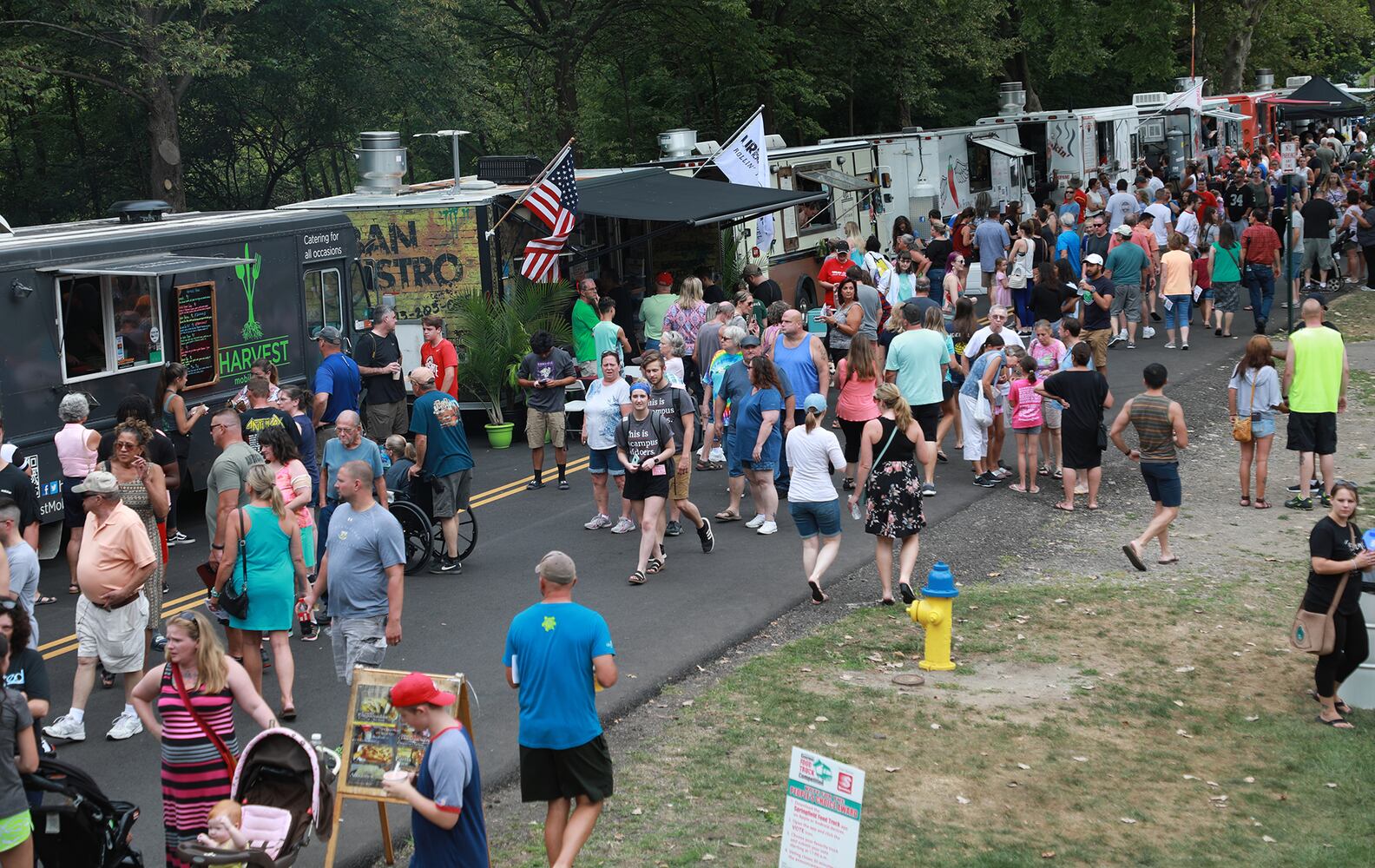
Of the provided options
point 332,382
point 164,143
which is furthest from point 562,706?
point 164,143

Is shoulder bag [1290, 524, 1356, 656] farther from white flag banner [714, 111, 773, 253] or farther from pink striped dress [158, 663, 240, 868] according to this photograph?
white flag banner [714, 111, 773, 253]

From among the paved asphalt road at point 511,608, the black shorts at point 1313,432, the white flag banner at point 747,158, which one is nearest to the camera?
the paved asphalt road at point 511,608

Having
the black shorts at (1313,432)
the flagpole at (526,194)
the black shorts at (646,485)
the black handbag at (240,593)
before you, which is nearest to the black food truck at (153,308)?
the flagpole at (526,194)

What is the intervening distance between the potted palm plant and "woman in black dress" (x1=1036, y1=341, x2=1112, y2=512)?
655 cm

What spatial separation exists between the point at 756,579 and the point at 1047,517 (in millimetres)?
3668

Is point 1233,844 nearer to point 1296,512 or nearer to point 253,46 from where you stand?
point 1296,512

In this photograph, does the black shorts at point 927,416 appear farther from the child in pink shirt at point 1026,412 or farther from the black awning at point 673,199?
the black awning at point 673,199

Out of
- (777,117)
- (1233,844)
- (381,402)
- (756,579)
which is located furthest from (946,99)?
(1233,844)

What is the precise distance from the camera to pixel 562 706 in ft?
22.1

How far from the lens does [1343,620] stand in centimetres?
915

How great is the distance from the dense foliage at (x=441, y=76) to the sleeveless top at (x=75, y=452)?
10.8 m

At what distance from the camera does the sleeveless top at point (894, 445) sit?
11125 mm

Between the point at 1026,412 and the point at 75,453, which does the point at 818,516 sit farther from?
the point at 75,453

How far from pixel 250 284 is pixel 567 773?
9956mm
